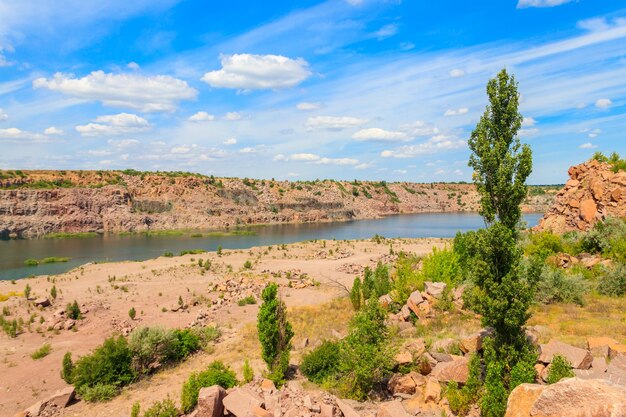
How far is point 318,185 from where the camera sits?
119m

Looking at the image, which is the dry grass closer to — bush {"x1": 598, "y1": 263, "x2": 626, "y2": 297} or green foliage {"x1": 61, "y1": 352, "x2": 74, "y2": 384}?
bush {"x1": 598, "y1": 263, "x2": 626, "y2": 297}

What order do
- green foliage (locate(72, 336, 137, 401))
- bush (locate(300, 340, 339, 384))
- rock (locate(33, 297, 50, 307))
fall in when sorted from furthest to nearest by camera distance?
rock (locate(33, 297, 50, 307))
green foliage (locate(72, 336, 137, 401))
bush (locate(300, 340, 339, 384))

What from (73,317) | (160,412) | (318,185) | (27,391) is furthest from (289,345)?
(318,185)

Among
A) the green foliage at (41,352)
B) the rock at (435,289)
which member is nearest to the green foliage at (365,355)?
the rock at (435,289)

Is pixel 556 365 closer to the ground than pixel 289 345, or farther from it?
farther from it

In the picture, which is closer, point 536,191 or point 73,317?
point 73,317

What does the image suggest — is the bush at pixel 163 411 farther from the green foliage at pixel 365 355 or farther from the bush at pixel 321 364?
the green foliage at pixel 365 355

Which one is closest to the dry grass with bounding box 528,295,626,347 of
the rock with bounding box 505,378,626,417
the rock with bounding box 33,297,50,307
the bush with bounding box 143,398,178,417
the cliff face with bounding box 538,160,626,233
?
the rock with bounding box 505,378,626,417

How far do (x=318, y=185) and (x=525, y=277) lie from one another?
362 feet

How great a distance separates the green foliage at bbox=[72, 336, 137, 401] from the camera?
12445mm

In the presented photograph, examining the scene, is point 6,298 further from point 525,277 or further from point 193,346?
point 525,277

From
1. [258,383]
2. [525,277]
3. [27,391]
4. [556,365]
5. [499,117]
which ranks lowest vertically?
[27,391]

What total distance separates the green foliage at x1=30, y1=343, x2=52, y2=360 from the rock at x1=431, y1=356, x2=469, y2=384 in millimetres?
15029

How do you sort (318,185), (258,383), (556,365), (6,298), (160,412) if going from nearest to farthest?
(556,365)
(160,412)
(258,383)
(6,298)
(318,185)
